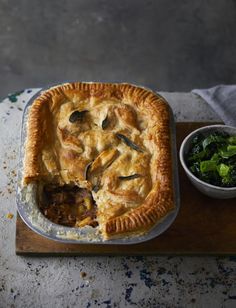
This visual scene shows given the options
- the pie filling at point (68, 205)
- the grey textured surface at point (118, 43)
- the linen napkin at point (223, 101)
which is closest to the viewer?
the pie filling at point (68, 205)

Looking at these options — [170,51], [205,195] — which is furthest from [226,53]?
[205,195]

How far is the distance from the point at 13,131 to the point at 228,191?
59.1 inches

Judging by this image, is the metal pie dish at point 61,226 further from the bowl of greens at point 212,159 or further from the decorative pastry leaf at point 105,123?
the decorative pastry leaf at point 105,123

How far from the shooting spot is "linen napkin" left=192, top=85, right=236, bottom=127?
3.46m

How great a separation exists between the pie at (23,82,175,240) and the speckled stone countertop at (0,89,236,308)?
0.32 meters

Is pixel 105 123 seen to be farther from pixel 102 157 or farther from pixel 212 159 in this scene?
pixel 212 159

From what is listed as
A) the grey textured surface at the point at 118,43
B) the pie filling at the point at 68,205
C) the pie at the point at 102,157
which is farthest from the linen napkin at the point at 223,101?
the grey textured surface at the point at 118,43

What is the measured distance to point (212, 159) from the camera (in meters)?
2.92

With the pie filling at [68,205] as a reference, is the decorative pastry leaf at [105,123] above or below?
above

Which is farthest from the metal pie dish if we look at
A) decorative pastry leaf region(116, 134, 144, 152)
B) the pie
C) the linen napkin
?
the linen napkin

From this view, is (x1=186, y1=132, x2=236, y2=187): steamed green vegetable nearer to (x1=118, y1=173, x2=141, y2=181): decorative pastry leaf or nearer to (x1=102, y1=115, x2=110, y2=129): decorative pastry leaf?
(x1=118, y1=173, x2=141, y2=181): decorative pastry leaf

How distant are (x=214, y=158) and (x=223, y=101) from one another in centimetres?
77

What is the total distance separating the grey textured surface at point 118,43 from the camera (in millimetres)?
5055

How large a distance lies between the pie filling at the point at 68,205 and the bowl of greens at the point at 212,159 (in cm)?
60
